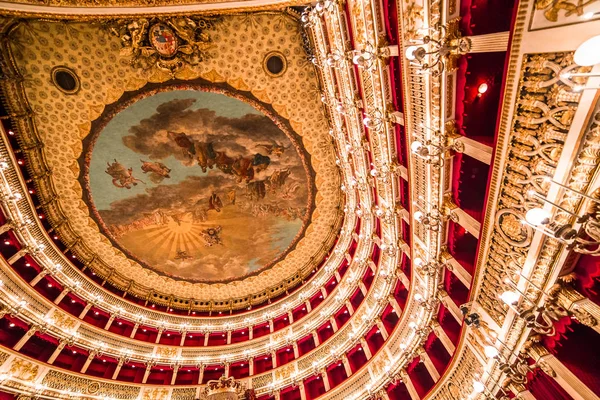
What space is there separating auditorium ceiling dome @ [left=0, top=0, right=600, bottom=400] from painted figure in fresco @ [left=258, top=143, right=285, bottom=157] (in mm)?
475

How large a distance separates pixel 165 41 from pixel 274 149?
8857 mm

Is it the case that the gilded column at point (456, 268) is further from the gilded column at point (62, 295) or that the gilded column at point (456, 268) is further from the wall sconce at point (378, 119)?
the gilded column at point (62, 295)

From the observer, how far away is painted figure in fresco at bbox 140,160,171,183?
17891 mm

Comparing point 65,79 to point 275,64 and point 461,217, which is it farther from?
point 461,217

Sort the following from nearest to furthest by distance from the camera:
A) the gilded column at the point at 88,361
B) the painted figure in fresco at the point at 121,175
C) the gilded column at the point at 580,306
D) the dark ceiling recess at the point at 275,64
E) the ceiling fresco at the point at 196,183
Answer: the gilded column at the point at 580,306 → the dark ceiling recess at the point at 275,64 → the gilded column at the point at 88,361 → the ceiling fresco at the point at 196,183 → the painted figure in fresco at the point at 121,175

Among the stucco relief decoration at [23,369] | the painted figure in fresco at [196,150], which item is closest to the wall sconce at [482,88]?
→ the painted figure in fresco at [196,150]

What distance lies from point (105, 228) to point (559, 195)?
25298 mm

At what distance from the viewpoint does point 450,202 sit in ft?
24.8

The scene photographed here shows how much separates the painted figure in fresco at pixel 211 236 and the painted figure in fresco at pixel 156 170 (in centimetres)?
545

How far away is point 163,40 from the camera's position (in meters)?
14.3

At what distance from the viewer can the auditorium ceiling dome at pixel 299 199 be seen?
503 centimetres

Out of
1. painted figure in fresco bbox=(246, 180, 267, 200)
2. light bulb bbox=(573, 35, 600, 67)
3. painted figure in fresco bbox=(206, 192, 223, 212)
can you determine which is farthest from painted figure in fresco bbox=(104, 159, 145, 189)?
light bulb bbox=(573, 35, 600, 67)

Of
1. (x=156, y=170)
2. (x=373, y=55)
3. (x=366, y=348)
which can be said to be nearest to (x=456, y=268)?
(x=373, y=55)

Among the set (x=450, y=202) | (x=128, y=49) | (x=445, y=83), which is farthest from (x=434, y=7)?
(x=128, y=49)
